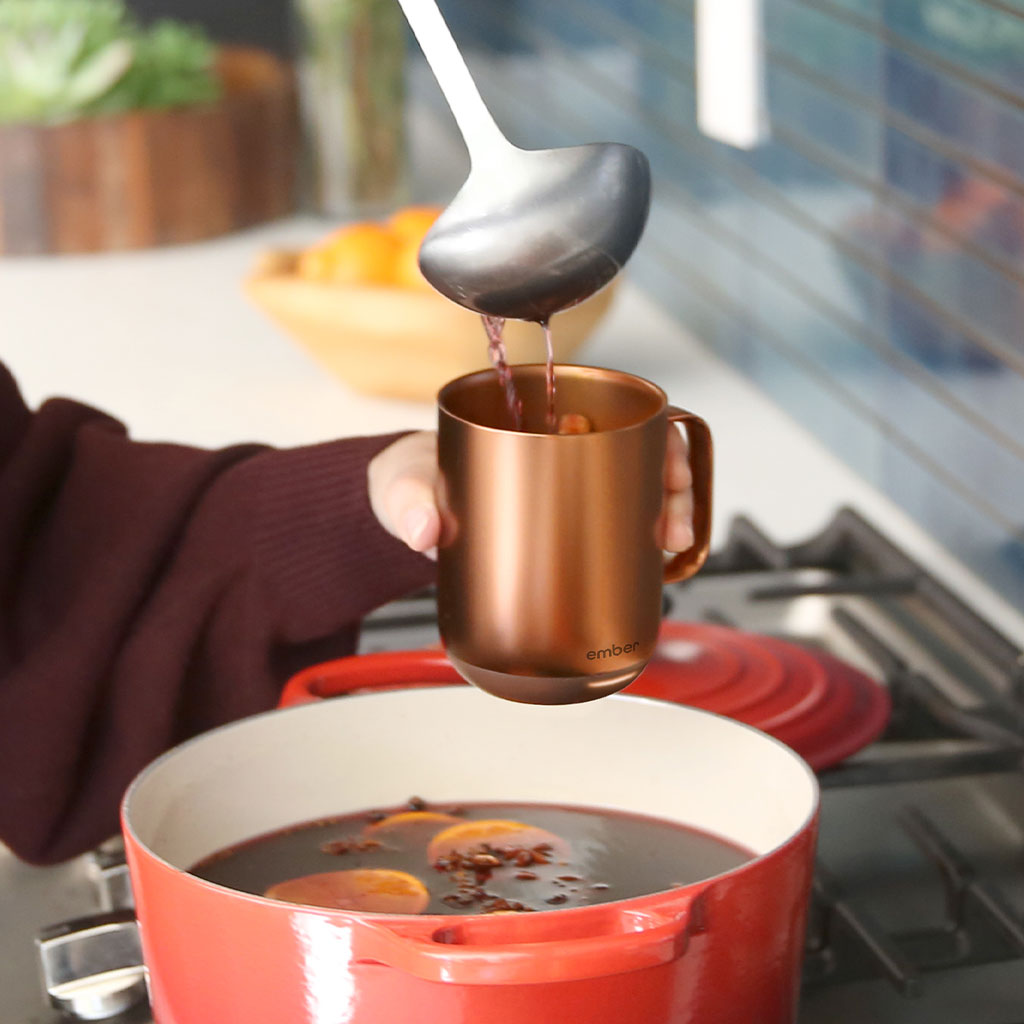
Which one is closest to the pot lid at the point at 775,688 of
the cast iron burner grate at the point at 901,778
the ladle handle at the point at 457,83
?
the cast iron burner grate at the point at 901,778

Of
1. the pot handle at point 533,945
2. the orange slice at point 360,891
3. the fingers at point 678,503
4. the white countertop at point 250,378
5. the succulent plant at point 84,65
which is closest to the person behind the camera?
the pot handle at point 533,945

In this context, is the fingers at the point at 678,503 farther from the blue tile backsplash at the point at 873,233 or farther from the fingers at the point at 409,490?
the blue tile backsplash at the point at 873,233

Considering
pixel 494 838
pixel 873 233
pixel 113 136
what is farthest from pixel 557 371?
pixel 113 136

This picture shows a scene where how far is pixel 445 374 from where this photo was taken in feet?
4.87

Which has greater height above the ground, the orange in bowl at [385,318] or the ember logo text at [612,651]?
the ember logo text at [612,651]

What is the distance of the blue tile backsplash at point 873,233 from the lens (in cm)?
111

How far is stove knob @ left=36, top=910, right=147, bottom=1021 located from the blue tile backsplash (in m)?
0.67

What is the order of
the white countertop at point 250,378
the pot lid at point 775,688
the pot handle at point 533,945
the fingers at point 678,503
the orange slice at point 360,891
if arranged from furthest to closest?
the white countertop at point 250,378
the pot lid at point 775,688
the fingers at point 678,503
the orange slice at point 360,891
the pot handle at point 533,945

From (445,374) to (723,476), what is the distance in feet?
0.90

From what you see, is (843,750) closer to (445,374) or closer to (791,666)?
(791,666)

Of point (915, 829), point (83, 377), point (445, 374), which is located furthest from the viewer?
point (83, 377)

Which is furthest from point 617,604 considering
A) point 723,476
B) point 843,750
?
point 723,476

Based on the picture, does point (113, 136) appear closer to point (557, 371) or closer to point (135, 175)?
point (135, 175)

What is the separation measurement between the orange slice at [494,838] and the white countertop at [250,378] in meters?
0.52
